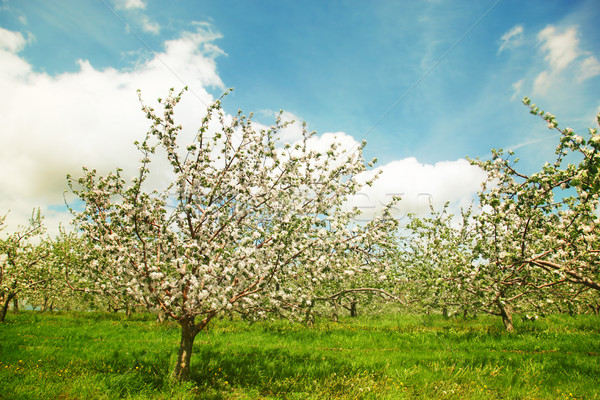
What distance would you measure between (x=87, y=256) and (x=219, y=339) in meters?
8.72

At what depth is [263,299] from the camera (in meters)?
8.25

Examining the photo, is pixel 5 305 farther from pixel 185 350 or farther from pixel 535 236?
pixel 535 236

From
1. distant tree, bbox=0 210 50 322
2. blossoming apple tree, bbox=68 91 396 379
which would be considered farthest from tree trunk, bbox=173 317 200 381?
distant tree, bbox=0 210 50 322

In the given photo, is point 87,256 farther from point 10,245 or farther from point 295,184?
point 10,245

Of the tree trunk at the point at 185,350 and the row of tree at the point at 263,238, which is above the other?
the row of tree at the point at 263,238

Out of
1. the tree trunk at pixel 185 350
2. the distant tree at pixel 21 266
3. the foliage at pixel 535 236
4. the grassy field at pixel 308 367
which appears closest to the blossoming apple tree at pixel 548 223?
the foliage at pixel 535 236

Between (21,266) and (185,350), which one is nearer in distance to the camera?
(185,350)

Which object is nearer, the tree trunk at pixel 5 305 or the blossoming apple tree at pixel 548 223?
the blossoming apple tree at pixel 548 223

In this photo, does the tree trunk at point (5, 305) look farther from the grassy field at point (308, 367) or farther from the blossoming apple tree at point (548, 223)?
the blossoming apple tree at point (548, 223)

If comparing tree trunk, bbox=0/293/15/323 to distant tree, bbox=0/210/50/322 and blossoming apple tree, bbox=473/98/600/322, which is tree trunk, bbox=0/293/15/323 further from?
blossoming apple tree, bbox=473/98/600/322

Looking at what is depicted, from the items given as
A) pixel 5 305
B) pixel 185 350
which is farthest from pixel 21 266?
pixel 185 350

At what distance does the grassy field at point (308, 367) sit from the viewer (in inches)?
308

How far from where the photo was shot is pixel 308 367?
955 cm

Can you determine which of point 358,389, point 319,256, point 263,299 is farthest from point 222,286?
point 358,389
